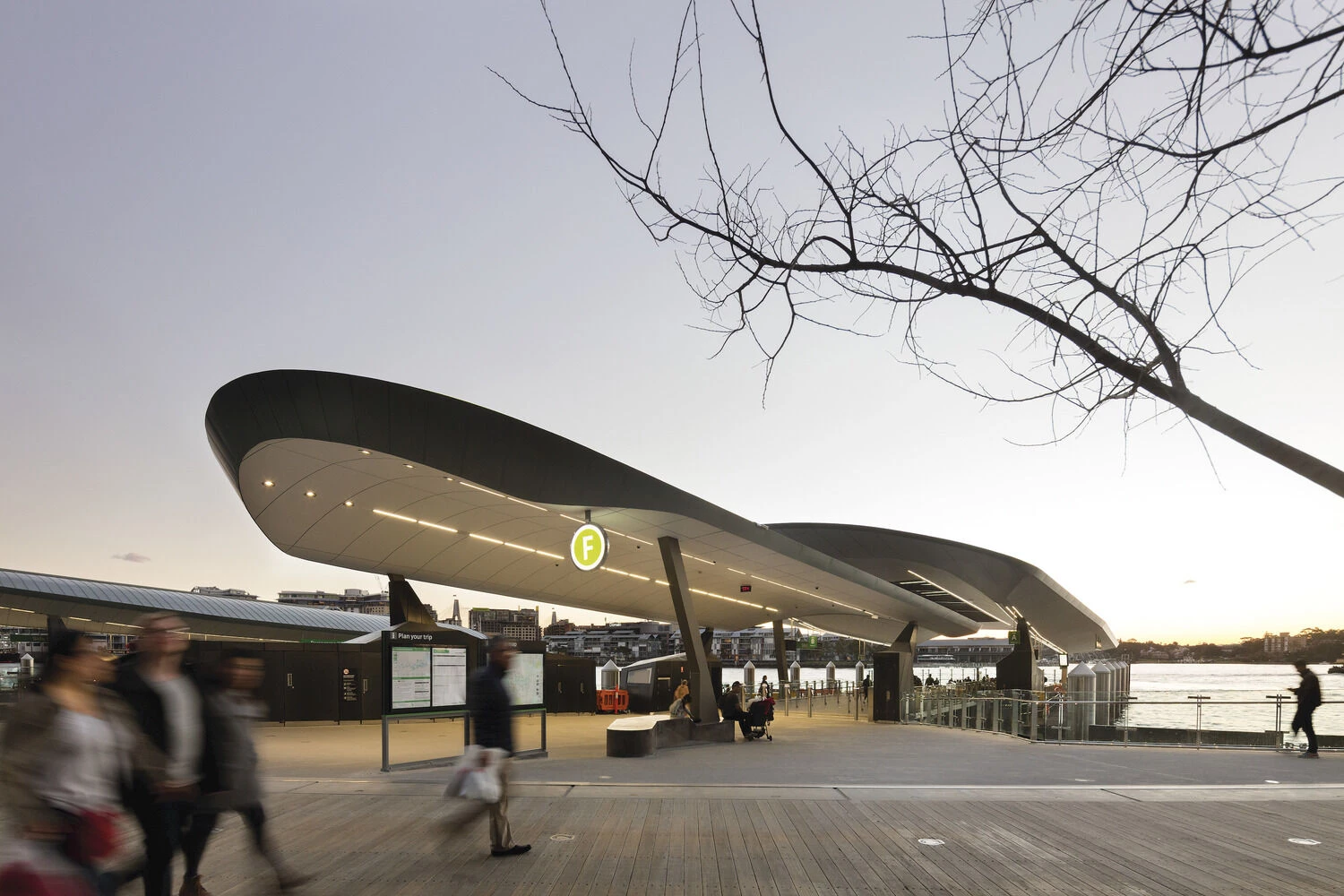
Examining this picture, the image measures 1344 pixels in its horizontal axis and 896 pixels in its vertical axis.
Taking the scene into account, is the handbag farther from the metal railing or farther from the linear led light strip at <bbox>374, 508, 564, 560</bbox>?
the metal railing

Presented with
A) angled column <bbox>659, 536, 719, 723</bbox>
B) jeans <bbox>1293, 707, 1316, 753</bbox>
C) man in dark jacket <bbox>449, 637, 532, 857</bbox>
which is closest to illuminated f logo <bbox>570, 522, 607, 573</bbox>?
angled column <bbox>659, 536, 719, 723</bbox>

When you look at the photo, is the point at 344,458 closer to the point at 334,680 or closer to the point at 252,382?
the point at 252,382

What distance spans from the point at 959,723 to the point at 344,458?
2098 cm

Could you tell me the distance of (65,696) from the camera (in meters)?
3.75

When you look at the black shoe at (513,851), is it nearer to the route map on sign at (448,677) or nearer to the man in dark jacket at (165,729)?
the man in dark jacket at (165,729)

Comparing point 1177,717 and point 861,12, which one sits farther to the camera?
point 1177,717

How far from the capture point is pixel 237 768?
537 cm

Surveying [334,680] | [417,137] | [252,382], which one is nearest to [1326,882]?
[417,137]

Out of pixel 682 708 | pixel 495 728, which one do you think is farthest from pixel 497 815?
pixel 682 708

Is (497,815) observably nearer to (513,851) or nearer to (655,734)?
(513,851)

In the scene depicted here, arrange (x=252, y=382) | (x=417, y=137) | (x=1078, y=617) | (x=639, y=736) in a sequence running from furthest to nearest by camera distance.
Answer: (x=1078, y=617) → (x=639, y=736) → (x=252, y=382) → (x=417, y=137)

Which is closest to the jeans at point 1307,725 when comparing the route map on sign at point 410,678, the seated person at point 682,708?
the seated person at point 682,708

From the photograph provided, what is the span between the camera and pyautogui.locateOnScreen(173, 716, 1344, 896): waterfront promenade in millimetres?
5969

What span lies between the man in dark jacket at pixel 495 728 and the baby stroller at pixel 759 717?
1229cm
